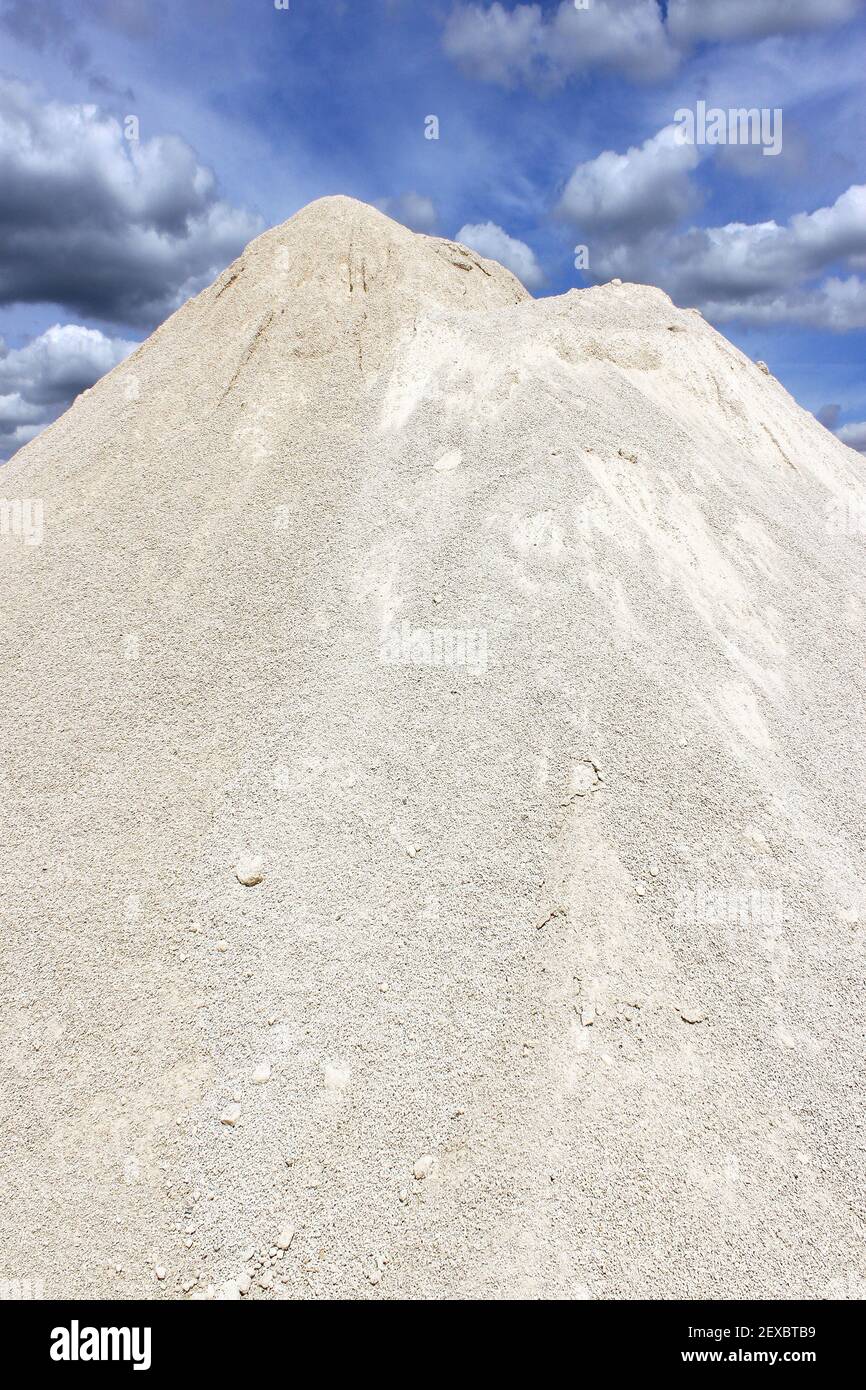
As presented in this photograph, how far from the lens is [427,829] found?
31.3ft

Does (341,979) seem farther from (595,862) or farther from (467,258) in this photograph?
(467,258)

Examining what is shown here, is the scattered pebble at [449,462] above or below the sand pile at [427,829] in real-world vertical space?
above

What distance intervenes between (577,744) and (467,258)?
1607 cm

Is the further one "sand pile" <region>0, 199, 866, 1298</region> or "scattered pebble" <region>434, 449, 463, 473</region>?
"scattered pebble" <region>434, 449, 463, 473</region>

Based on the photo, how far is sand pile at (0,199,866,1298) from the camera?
7180 mm

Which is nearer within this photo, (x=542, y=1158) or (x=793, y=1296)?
(x=793, y=1296)

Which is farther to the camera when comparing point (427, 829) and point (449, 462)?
point (449, 462)

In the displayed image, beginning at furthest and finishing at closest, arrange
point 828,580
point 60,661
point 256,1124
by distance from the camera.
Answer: point 828,580 → point 60,661 → point 256,1124

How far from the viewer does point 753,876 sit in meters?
9.20

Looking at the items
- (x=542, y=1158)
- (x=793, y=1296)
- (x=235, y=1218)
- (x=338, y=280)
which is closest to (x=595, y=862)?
(x=542, y=1158)

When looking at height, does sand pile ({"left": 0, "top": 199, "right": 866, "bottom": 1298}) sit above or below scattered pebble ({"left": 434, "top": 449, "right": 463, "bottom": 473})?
below

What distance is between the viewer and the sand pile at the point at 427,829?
7.18 m

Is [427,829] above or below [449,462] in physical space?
below

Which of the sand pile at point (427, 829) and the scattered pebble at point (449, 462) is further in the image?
the scattered pebble at point (449, 462)
